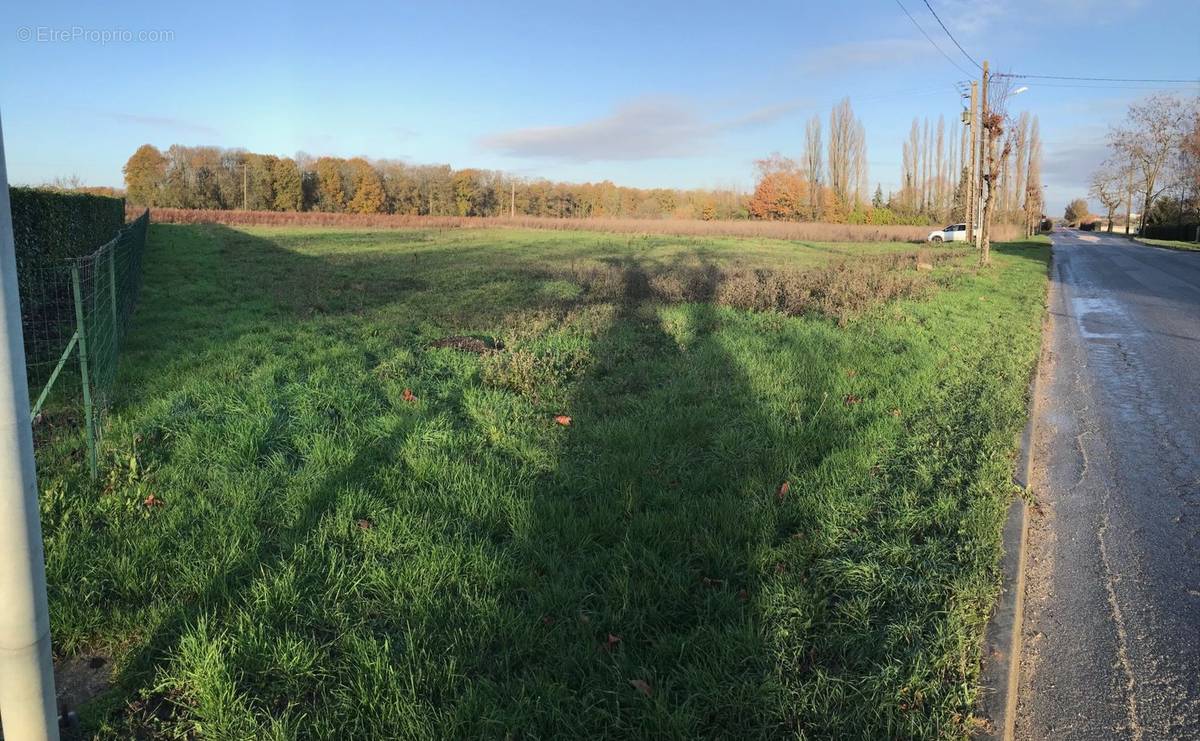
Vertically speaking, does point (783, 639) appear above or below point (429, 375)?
below

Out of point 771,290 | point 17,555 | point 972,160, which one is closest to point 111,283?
point 17,555

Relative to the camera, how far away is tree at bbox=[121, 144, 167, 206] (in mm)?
75438

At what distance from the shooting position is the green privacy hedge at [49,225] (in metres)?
10.6

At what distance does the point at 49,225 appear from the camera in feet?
38.3

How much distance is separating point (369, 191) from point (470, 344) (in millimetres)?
89305

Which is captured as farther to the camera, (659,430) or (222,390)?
(222,390)

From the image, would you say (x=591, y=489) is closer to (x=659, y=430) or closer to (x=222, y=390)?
(x=659, y=430)

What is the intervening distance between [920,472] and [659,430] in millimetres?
1862

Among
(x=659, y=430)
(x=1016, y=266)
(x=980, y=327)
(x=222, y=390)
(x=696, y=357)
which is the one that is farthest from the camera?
(x=1016, y=266)

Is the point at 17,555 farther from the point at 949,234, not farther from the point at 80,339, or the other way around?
the point at 949,234

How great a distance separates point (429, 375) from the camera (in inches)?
282

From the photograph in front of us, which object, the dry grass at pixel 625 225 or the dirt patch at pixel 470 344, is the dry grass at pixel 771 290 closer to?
the dirt patch at pixel 470 344

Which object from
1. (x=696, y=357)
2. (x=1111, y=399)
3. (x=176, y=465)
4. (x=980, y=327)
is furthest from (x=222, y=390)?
(x=980, y=327)

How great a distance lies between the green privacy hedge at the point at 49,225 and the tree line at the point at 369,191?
6873 cm
